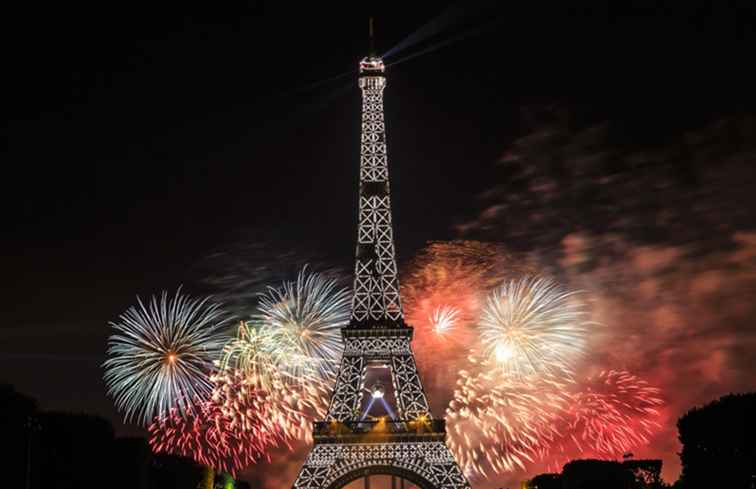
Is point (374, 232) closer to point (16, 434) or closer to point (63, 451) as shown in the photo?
point (63, 451)

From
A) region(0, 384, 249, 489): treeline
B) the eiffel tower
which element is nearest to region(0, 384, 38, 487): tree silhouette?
region(0, 384, 249, 489): treeline

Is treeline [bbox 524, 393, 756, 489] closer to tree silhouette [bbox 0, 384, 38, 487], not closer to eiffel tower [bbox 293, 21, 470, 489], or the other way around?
eiffel tower [bbox 293, 21, 470, 489]

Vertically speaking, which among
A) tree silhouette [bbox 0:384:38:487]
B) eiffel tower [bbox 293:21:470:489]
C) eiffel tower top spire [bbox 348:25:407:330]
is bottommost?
tree silhouette [bbox 0:384:38:487]

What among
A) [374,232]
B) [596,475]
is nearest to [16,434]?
[596,475]

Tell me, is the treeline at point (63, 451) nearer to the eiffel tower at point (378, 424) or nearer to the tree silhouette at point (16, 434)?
the tree silhouette at point (16, 434)

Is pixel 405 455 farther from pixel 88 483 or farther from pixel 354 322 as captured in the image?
pixel 88 483

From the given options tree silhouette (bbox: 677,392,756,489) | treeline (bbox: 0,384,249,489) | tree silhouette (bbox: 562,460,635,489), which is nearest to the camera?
treeline (bbox: 0,384,249,489)
